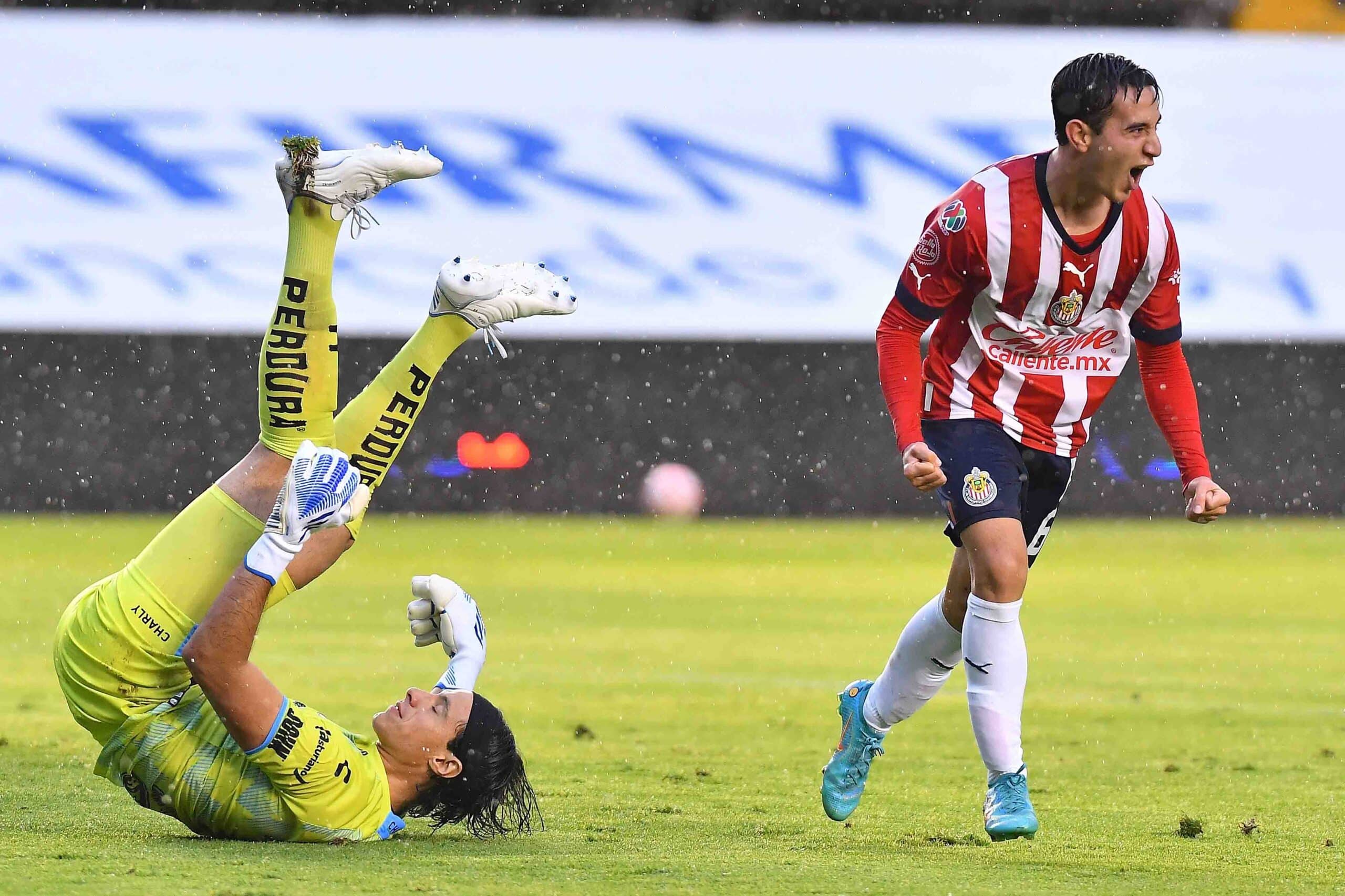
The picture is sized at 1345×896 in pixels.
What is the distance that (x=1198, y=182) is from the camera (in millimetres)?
15664

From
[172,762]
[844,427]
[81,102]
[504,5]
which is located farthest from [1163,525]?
[172,762]

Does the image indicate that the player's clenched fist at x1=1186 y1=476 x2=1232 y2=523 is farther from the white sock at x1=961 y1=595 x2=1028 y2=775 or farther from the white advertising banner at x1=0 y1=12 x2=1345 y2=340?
the white advertising banner at x1=0 y1=12 x2=1345 y2=340

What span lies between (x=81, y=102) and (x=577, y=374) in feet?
16.0

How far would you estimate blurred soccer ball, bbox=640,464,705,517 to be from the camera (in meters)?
16.2

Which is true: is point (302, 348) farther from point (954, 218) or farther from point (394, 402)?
point (954, 218)

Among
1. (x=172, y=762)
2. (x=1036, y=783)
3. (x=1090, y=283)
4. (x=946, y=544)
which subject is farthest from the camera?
(x=946, y=544)

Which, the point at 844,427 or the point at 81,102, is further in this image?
the point at 844,427

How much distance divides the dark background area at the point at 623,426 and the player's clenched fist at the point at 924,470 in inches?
459

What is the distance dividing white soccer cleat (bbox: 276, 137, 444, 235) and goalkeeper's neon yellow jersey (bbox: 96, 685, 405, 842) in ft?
4.48

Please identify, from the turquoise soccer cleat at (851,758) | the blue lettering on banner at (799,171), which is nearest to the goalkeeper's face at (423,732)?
the turquoise soccer cleat at (851,758)

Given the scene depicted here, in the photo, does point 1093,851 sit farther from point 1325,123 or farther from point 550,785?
point 1325,123

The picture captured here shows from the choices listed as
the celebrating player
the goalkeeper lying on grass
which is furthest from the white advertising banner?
the celebrating player

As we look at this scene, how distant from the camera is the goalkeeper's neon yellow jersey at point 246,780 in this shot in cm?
401

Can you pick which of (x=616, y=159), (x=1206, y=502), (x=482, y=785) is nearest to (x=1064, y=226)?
(x=1206, y=502)
